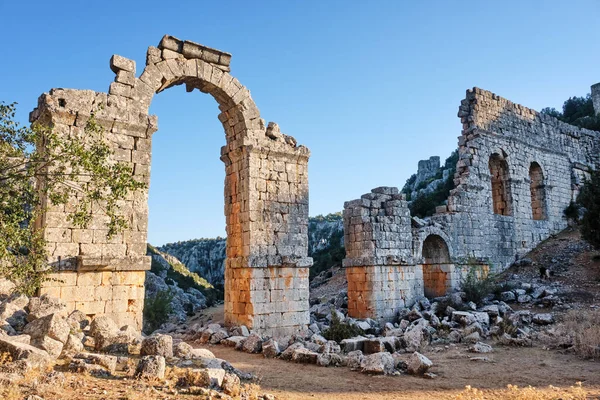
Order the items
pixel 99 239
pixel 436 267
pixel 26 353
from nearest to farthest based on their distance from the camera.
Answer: pixel 26 353 → pixel 99 239 → pixel 436 267

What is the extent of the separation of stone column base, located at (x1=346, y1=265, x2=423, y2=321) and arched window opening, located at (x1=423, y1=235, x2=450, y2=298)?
7.21 ft

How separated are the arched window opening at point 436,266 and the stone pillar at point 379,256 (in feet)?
A: 5.72

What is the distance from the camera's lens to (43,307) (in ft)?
20.5

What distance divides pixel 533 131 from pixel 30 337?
68.8ft

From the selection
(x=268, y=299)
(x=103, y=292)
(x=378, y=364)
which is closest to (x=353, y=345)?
(x=378, y=364)

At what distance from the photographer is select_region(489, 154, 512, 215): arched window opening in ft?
60.5

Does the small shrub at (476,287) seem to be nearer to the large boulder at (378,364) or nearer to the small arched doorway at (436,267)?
the small arched doorway at (436,267)

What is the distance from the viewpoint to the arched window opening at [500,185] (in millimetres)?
18453

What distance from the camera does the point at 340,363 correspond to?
24.4ft

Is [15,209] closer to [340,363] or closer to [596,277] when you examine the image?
[340,363]

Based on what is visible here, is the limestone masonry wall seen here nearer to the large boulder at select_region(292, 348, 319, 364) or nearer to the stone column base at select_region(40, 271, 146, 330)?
the large boulder at select_region(292, 348, 319, 364)

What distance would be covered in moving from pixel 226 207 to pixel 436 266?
8.59m

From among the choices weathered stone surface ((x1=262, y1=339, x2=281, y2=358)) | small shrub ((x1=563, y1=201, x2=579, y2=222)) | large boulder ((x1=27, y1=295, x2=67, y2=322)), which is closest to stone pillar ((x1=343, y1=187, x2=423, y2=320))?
weathered stone surface ((x1=262, y1=339, x2=281, y2=358))

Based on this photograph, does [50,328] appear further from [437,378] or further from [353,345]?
[437,378]
